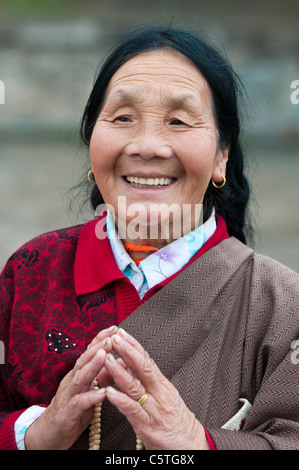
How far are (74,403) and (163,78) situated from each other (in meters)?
1.04

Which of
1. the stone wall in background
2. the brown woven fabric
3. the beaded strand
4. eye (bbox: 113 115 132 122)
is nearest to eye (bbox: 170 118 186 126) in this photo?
eye (bbox: 113 115 132 122)

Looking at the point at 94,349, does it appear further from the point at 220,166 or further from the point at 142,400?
the point at 220,166

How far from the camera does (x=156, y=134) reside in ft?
7.30

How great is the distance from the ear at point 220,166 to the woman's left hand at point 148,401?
29.9 inches

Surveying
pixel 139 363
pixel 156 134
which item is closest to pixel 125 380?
pixel 139 363

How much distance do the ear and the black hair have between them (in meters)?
0.03

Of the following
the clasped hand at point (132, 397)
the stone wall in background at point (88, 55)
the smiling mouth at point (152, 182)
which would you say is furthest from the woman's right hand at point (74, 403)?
the stone wall in background at point (88, 55)

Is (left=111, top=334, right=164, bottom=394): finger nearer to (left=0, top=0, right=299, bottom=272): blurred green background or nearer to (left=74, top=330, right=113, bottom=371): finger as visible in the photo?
(left=74, top=330, right=113, bottom=371): finger

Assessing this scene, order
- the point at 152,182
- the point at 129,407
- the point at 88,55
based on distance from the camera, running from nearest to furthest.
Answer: the point at 129,407 → the point at 152,182 → the point at 88,55

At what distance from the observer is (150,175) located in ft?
7.41

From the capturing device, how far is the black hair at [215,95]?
2.32 meters

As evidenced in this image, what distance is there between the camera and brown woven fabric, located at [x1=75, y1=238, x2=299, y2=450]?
80.5 inches

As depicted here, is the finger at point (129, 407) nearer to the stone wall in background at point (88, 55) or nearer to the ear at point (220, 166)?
the ear at point (220, 166)

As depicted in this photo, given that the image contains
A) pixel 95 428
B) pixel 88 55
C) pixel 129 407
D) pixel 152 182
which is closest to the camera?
pixel 129 407
